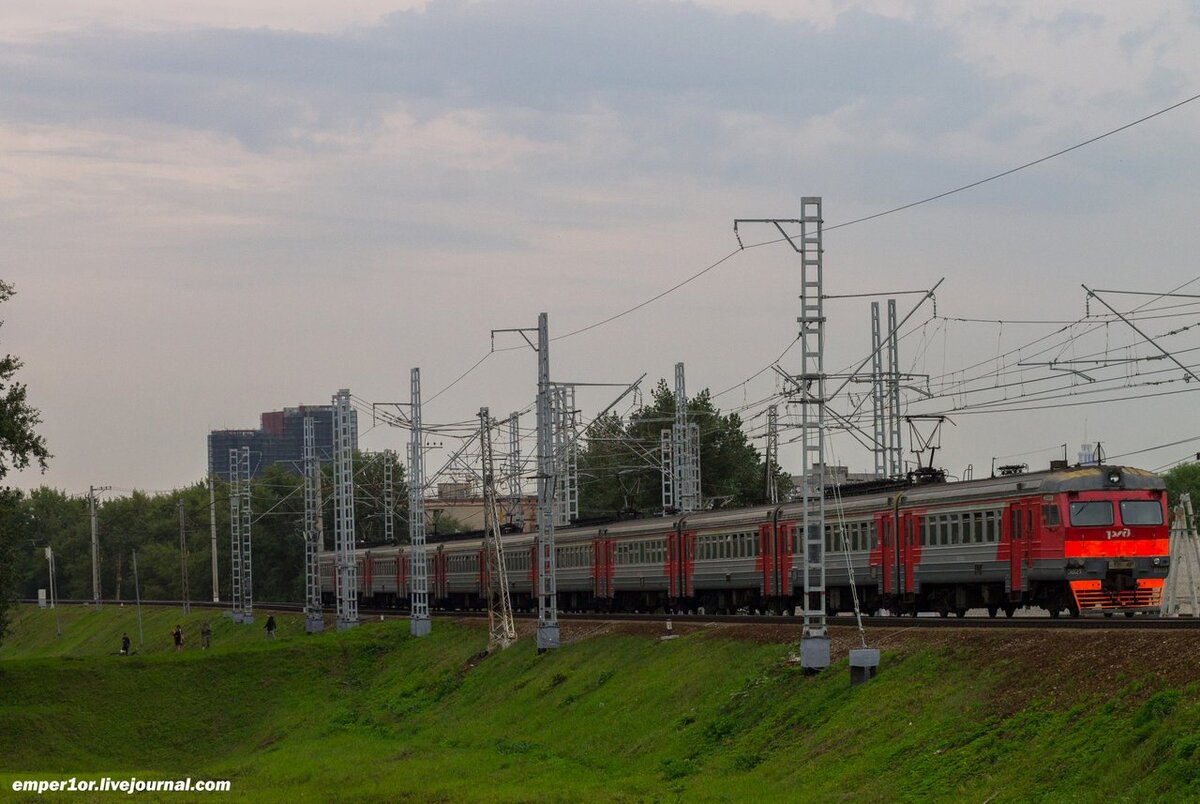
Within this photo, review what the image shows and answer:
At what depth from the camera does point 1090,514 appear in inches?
1609

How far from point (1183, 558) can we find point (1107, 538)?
1112 cm

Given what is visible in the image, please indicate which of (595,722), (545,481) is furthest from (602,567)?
(595,722)

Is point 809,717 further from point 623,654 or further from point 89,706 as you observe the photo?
point 89,706

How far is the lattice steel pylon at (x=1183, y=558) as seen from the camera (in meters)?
46.0

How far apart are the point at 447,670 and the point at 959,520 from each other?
25.5 m

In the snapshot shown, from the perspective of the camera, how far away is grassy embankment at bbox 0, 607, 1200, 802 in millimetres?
26703

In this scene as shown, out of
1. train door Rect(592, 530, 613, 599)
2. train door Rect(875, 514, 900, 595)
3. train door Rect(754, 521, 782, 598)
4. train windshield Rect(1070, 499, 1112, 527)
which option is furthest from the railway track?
train door Rect(754, 521, 782, 598)

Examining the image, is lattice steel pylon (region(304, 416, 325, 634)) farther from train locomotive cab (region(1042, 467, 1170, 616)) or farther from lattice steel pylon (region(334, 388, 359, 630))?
train locomotive cab (region(1042, 467, 1170, 616))

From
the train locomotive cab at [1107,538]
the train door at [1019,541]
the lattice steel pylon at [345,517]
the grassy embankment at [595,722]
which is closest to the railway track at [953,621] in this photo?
the train locomotive cab at [1107,538]

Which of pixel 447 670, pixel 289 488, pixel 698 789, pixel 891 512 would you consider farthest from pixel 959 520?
pixel 289 488

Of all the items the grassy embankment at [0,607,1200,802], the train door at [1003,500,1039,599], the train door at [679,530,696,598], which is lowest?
the grassy embankment at [0,607,1200,802]

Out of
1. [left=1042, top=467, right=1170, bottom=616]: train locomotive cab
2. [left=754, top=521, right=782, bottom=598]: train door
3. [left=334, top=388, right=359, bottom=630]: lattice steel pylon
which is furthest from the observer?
[left=334, top=388, right=359, bottom=630]: lattice steel pylon

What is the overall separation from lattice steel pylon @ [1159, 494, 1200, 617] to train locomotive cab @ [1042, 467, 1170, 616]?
14.4 ft

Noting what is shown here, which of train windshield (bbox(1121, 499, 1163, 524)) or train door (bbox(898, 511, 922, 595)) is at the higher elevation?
train windshield (bbox(1121, 499, 1163, 524))
